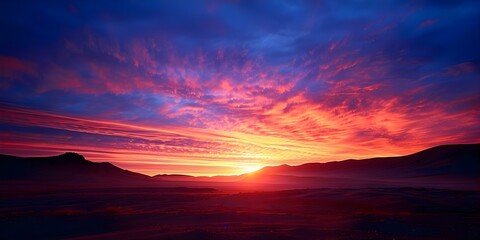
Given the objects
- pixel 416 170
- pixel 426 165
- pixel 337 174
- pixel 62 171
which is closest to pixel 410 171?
pixel 416 170

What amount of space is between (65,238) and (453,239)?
15987 millimetres

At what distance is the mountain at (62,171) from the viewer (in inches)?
4323

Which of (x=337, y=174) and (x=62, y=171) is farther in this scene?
(x=337, y=174)

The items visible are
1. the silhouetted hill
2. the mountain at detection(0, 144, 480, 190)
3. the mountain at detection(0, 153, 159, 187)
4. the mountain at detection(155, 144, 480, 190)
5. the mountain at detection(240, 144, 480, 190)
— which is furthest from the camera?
the silhouetted hill

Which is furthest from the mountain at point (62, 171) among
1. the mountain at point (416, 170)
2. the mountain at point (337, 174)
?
the mountain at point (416, 170)

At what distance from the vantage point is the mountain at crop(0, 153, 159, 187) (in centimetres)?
10981

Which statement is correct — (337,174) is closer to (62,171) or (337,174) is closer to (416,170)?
(416,170)

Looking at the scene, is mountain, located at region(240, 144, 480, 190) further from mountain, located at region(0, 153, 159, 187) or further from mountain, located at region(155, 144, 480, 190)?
mountain, located at region(0, 153, 159, 187)

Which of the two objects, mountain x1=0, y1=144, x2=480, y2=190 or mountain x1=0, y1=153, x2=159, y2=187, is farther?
mountain x1=0, y1=153, x2=159, y2=187

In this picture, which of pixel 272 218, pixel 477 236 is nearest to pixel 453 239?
pixel 477 236

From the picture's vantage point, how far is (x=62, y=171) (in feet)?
418

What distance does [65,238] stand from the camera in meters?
16.8

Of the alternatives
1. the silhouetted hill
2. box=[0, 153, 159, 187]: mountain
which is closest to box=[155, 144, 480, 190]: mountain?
the silhouetted hill

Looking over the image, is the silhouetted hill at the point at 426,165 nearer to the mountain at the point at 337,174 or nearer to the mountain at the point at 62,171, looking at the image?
the mountain at the point at 337,174
